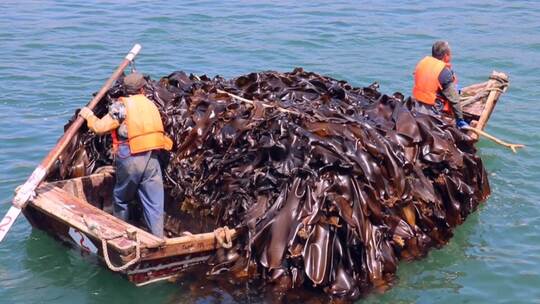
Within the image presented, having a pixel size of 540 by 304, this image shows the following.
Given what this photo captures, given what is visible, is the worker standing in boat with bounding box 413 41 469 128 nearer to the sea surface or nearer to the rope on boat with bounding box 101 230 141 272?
the sea surface

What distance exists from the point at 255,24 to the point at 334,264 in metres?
14.0

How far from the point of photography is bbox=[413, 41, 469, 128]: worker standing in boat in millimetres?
11188

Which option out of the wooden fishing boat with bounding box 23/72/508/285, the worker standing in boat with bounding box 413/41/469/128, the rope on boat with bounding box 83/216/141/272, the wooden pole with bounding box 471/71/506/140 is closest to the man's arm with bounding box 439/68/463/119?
the worker standing in boat with bounding box 413/41/469/128

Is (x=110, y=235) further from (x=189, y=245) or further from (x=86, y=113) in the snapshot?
(x=86, y=113)

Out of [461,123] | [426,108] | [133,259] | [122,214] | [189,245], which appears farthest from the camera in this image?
[461,123]

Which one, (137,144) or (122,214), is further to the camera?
(122,214)

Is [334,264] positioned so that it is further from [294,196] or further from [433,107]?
[433,107]

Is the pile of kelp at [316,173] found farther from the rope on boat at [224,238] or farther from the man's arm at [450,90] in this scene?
the man's arm at [450,90]

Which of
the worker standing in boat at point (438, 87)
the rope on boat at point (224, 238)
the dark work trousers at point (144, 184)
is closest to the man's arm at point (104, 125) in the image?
the dark work trousers at point (144, 184)

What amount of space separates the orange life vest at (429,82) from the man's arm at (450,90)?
0.18 ft

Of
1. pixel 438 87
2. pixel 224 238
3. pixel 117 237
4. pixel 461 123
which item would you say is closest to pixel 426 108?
pixel 438 87

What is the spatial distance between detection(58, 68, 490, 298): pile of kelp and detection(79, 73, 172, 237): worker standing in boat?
0.56 m

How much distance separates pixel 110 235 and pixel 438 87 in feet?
17.7

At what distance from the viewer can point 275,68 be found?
690 inches
